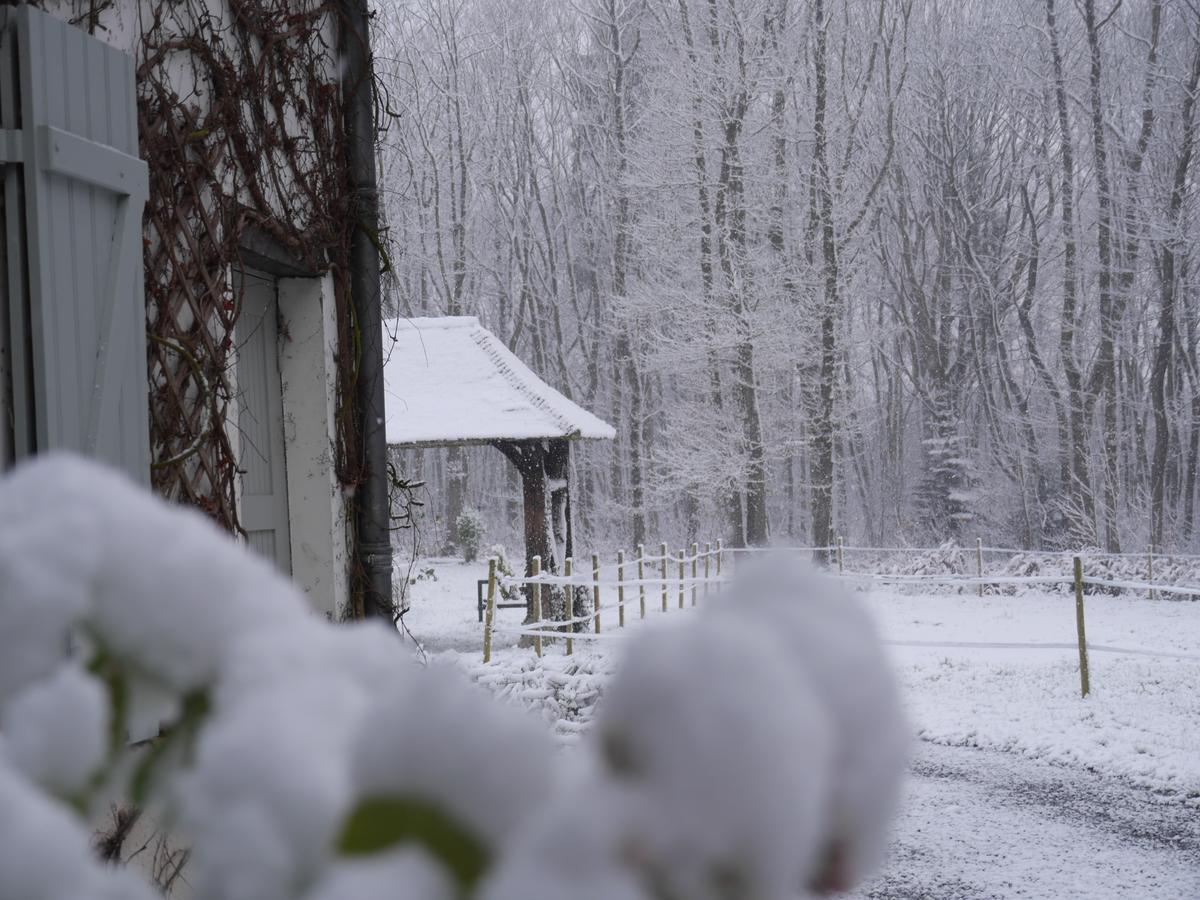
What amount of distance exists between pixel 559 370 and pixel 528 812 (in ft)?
80.9

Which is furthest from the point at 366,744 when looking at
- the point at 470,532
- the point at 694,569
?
the point at 470,532

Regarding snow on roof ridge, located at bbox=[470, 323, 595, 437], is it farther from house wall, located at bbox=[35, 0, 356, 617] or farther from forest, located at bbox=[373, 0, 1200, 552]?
house wall, located at bbox=[35, 0, 356, 617]

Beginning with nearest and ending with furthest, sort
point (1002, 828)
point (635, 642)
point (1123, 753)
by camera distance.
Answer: point (635, 642) < point (1002, 828) < point (1123, 753)

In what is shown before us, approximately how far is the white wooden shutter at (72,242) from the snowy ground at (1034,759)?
56.9 inches

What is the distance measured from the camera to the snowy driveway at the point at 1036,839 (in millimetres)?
4828

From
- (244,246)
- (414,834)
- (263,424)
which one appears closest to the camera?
(414,834)

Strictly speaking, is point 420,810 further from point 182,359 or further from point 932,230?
point 932,230

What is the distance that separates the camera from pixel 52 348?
2402 mm

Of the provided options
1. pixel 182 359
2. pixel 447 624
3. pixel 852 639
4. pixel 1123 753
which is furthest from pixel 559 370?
pixel 852 639

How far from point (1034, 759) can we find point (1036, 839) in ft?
5.94

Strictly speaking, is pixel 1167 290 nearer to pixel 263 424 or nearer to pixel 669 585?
pixel 669 585

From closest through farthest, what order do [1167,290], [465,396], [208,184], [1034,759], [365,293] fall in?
[208,184], [365,293], [1034,759], [465,396], [1167,290]

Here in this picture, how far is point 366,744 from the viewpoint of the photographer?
1.21ft

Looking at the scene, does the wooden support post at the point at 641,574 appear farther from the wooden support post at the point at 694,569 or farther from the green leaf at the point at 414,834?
the green leaf at the point at 414,834
